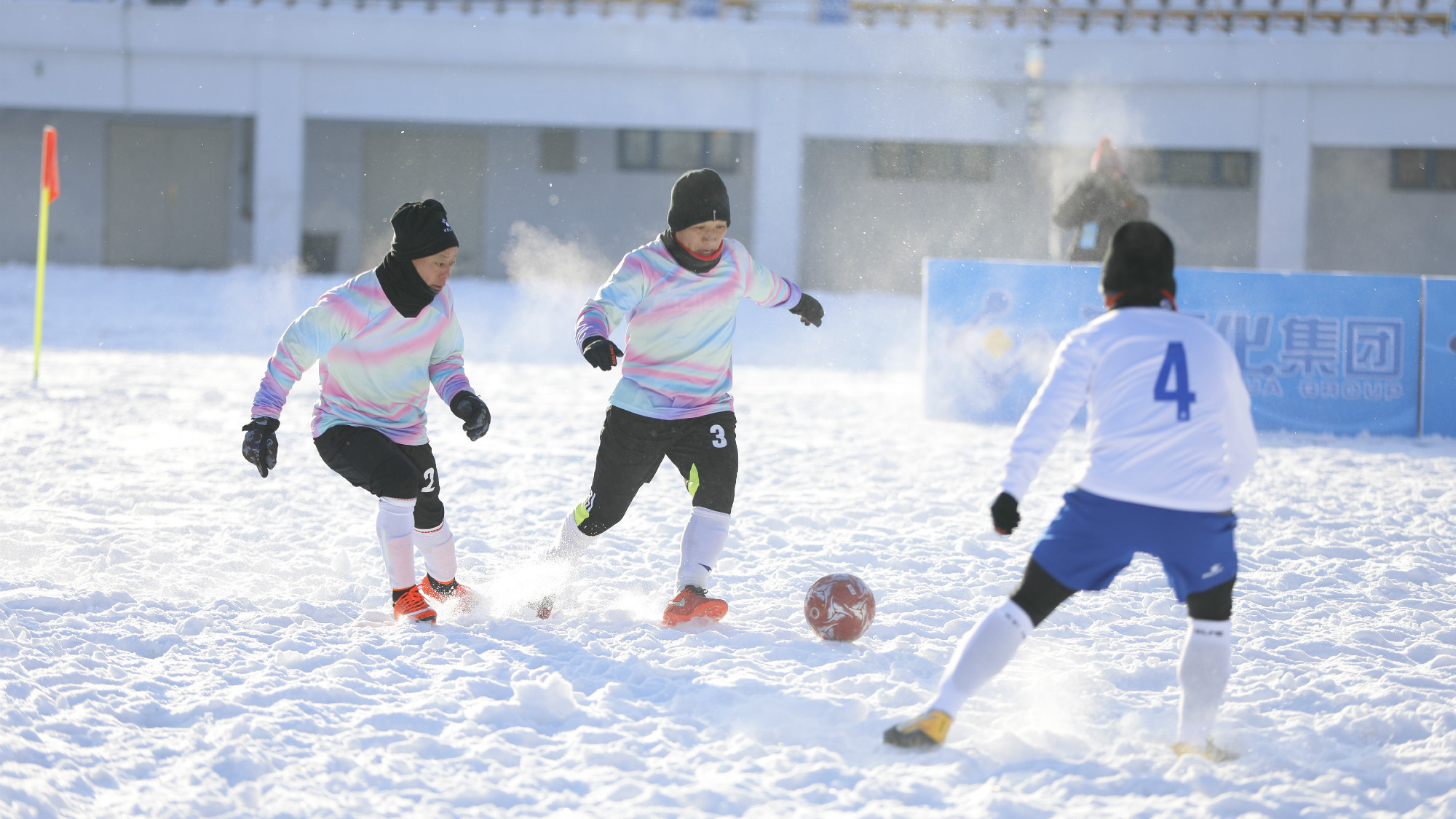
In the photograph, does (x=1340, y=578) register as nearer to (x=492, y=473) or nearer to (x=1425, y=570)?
(x=1425, y=570)

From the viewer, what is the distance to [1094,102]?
19484 mm

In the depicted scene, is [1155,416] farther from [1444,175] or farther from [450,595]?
[1444,175]

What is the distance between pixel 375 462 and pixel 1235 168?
1942 centimetres

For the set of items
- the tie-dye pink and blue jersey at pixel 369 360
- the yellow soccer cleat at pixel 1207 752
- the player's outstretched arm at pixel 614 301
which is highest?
the player's outstretched arm at pixel 614 301

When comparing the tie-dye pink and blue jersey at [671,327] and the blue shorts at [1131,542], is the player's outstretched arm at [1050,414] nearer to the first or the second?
the blue shorts at [1131,542]

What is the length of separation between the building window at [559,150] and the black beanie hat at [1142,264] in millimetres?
18921

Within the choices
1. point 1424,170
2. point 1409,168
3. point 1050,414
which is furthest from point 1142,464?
point 1424,170

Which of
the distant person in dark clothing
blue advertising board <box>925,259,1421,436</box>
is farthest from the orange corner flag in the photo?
the distant person in dark clothing

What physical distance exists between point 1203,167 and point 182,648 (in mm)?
19750

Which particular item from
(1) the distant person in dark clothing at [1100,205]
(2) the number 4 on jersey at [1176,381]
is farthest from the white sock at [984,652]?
(1) the distant person in dark clothing at [1100,205]

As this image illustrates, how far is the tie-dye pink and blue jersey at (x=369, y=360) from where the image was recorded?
3787 millimetres

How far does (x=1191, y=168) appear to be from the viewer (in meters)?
20.2

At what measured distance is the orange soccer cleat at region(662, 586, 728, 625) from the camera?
404 cm

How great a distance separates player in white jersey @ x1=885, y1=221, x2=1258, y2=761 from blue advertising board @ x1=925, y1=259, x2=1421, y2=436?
5694 mm
